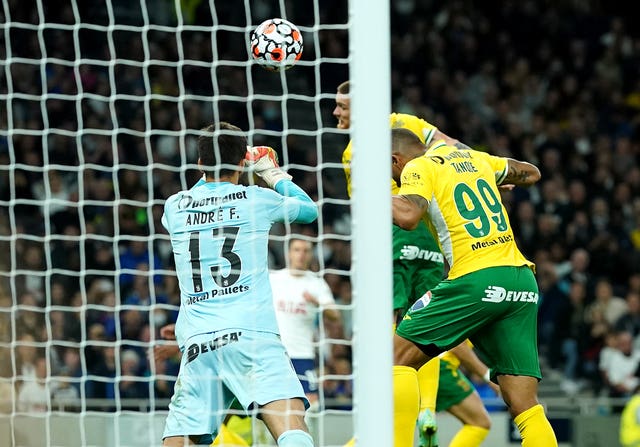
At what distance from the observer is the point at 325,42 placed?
1647 cm

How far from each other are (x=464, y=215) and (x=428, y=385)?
1641mm

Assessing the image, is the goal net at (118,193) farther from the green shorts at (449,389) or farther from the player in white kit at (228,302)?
the player in white kit at (228,302)

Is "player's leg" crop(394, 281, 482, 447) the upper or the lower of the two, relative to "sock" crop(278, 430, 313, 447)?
upper

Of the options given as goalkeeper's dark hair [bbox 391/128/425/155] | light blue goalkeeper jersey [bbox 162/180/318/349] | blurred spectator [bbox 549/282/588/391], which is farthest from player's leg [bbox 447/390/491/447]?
blurred spectator [bbox 549/282/588/391]

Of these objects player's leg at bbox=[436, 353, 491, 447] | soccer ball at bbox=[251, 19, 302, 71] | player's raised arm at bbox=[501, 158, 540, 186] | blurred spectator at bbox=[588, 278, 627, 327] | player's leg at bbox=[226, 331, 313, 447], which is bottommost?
player's leg at bbox=[436, 353, 491, 447]

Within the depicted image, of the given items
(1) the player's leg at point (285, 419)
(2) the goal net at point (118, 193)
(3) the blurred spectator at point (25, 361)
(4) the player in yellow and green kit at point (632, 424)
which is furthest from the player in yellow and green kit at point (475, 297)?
(4) the player in yellow and green kit at point (632, 424)

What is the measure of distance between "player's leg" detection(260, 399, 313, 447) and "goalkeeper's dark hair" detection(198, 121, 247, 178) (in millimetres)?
1179

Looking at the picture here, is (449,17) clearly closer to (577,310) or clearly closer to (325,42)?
(325,42)

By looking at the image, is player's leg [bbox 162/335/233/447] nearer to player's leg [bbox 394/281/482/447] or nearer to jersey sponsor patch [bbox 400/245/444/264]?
player's leg [bbox 394/281/482/447]

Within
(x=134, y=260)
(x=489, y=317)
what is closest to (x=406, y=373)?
(x=489, y=317)

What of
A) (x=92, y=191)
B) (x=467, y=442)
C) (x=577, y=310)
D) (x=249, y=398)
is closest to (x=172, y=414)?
(x=249, y=398)

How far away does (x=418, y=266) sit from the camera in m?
7.65

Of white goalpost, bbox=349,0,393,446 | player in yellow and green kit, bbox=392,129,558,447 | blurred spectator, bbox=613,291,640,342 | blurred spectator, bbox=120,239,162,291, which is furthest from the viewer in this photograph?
blurred spectator, bbox=613,291,640,342

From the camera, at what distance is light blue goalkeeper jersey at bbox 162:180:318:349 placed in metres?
5.80
